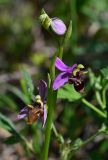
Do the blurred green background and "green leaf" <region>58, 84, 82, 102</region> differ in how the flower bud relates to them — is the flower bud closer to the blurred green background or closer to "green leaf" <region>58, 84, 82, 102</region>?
"green leaf" <region>58, 84, 82, 102</region>

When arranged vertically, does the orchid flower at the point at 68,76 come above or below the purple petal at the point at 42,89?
below

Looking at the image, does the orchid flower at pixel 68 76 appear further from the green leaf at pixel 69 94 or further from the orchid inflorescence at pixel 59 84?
the green leaf at pixel 69 94

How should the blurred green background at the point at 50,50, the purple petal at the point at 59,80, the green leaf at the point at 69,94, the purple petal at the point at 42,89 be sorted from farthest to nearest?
1. the blurred green background at the point at 50,50
2. the green leaf at the point at 69,94
3. the purple petal at the point at 42,89
4. the purple petal at the point at 59,80

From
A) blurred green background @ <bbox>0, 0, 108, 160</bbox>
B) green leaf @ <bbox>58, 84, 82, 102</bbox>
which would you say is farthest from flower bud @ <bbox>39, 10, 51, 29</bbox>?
blurred green background @ <bbox>0, 0, 108, 160</bbox>

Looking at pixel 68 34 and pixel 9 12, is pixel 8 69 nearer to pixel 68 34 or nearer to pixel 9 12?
pixel 9 12

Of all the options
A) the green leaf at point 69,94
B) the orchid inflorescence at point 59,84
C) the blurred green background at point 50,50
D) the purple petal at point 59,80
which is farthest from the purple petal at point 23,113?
the blurred green background at point 50,50

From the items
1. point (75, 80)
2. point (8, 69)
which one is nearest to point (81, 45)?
point (8, 69)

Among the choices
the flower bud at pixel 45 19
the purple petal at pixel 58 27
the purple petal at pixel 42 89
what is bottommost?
the purple petal at pixel 42 89
